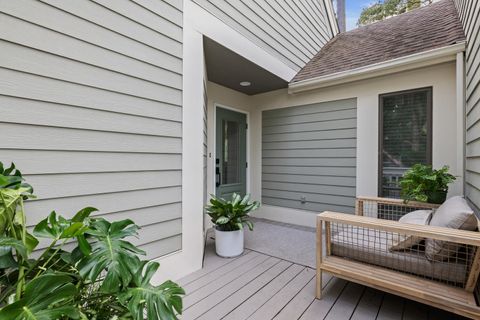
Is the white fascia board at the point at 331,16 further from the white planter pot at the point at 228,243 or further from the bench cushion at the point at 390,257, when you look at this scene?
the white planter pot at the point at 228,243

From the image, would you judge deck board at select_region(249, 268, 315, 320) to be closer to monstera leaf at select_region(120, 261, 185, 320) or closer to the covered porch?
the covered porch

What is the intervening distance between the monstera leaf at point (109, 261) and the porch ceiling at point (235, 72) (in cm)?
234

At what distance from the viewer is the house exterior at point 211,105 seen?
160cm

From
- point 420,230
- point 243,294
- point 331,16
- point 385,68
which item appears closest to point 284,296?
point 243,294

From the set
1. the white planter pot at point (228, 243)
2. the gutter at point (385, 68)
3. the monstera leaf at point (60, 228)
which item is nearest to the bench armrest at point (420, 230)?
the white planter pot at point (228, 243)

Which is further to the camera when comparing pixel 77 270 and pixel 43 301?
pixel 77 270

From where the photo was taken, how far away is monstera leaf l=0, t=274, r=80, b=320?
2.86 feet

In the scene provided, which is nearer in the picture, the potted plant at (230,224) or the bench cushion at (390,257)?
the bench cushion at (390,257)

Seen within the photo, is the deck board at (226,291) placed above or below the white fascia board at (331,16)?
below

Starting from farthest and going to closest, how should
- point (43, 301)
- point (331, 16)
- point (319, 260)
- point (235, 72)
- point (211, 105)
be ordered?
point (331, 16) → point (211, 105) → point (235, 72) → point (319, 260) → point (43, 301)

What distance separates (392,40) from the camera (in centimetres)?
390

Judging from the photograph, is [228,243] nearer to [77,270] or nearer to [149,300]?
[149,300]

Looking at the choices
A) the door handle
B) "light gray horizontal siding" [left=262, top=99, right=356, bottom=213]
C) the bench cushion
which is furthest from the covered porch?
the door handle

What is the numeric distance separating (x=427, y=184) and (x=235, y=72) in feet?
9.81
